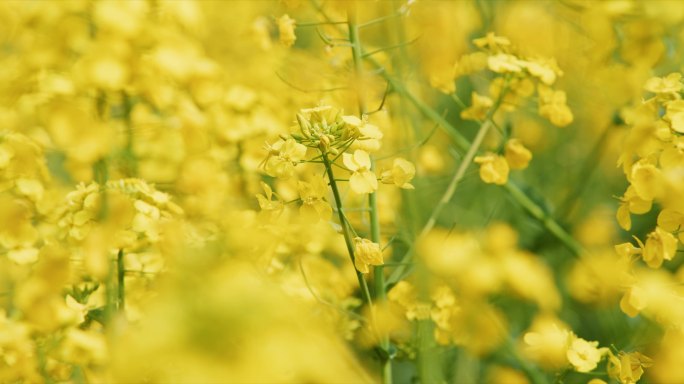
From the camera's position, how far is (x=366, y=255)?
839 mm

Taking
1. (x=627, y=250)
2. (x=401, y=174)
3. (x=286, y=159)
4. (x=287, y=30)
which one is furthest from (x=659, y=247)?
(x=287, y=30)

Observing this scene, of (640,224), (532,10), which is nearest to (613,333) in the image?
(640,224)

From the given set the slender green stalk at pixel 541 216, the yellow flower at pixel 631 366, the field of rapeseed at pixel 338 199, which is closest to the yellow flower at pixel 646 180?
the field of rapeseed at pixel 338 199

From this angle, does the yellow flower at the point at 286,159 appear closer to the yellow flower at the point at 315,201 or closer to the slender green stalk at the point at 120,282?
the yellow flower at the point at 315,201

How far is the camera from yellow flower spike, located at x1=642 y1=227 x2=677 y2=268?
84 cm

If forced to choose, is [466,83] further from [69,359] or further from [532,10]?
[69,359]

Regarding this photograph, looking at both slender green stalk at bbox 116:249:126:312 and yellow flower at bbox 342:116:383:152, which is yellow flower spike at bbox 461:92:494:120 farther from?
slender green stalk at bbox 116:249:126:312

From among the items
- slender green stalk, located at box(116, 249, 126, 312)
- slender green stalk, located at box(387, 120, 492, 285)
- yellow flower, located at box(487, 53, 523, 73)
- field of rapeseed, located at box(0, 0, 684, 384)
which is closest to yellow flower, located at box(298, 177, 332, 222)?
field of rapeseed, located at box(0, 0, 684, 384)

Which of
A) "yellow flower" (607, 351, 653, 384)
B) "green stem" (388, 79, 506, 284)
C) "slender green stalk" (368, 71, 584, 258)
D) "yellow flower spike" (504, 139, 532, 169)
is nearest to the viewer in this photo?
"yellow flower" (607, 351, 653, 384)

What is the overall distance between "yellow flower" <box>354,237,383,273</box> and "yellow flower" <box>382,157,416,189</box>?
0.08 m

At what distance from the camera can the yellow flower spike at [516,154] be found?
1.13m

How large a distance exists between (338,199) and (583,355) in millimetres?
349

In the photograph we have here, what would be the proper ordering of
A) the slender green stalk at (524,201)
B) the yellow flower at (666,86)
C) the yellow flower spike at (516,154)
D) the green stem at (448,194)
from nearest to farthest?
the yellow flower at (666,86), the green stem at (448,194), the yellow flower spike at (516,154), the slender green stalk at (524,201)

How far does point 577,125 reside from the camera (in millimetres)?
2188
